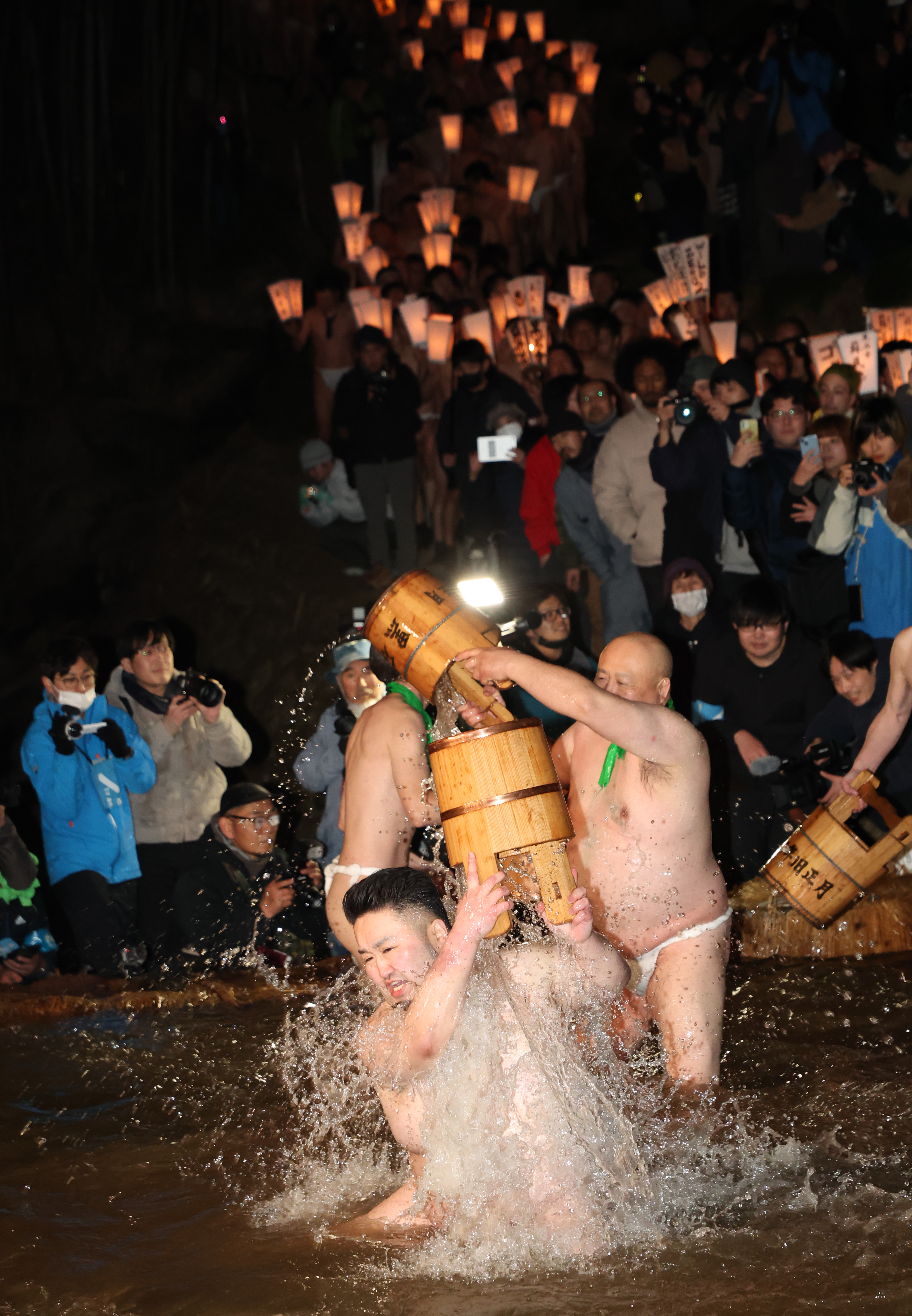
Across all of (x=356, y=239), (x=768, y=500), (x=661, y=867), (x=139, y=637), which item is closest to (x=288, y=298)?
(x=356, y=239)

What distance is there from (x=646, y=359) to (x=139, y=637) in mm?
3382

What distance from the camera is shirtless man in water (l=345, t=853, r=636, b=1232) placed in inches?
118

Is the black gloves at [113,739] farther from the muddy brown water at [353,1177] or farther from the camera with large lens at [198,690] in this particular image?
the muddy brown water at [353,1177]

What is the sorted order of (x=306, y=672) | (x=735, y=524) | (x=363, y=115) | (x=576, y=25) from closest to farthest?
1. (x=735, y=524)
2. (x=306, y=672)
3. (x=363, y=115)
4. (x=576, y=25)

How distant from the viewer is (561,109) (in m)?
13.9

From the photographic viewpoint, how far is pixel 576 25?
21.6 meters

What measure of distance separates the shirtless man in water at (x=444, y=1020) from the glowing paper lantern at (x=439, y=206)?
395 inches

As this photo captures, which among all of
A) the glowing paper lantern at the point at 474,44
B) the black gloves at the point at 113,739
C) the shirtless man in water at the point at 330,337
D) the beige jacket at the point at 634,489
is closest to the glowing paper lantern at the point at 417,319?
the shirtless man in water at the point at 330,337

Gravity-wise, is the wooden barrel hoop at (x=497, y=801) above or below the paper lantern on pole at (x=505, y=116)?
below

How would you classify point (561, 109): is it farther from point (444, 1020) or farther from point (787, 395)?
point (444, 1020)

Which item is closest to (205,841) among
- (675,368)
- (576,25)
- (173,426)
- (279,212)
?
(675,368)

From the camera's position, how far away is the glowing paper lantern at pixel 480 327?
1003 centimetres

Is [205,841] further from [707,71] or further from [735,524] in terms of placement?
[707,71]

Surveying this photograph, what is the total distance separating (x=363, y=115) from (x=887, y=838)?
12.3 metres
